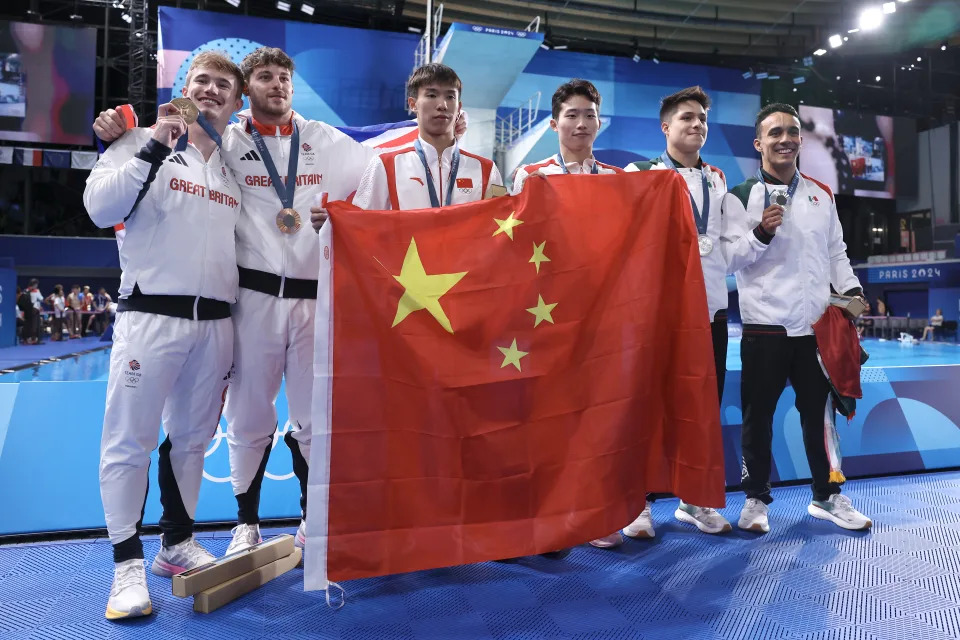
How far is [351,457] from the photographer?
2.22m

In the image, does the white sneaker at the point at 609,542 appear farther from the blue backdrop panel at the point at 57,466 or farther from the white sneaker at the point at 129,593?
the white sneaker at the point at 129,593

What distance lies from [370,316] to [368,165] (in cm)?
81

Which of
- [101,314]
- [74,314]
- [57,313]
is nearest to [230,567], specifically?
[57,313]

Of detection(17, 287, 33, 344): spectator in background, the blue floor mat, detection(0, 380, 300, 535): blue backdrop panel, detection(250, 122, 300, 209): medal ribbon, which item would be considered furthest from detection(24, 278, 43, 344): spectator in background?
detection(250, 122, 300, 209): medal ribbon

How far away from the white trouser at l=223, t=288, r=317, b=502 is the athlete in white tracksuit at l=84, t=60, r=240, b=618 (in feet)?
0.25

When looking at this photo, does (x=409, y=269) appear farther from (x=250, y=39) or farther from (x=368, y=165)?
(x=250, y=39)

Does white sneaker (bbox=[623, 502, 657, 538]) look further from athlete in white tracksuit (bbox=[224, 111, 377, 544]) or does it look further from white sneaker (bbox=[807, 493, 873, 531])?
athlete in white tracksuit (bbox=[224, 111, 377, 544])

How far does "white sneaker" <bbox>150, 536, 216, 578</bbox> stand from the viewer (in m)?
2.53

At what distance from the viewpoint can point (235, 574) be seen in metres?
2.36

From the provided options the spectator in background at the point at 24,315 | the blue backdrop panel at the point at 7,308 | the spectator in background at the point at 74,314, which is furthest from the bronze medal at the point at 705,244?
the spectator in background at the point at 74,314

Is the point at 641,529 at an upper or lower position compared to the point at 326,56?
lower

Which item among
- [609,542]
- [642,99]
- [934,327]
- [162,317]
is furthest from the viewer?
[934,327]

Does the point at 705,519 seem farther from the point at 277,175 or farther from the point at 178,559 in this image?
the point at 277,175

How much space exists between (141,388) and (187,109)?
3.52 ft
